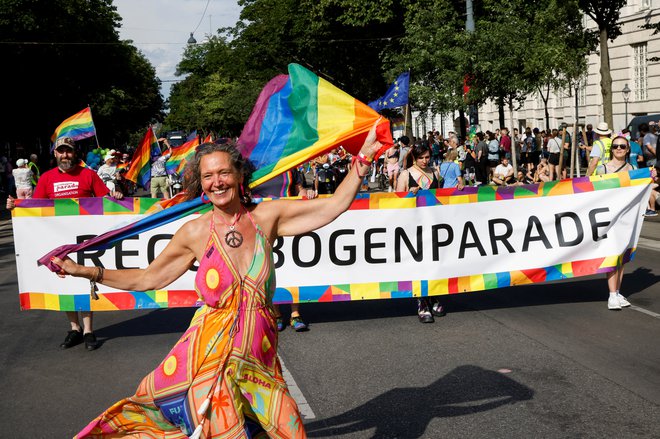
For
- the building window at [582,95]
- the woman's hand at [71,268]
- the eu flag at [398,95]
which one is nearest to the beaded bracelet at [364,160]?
the woman's hand at [71,268]

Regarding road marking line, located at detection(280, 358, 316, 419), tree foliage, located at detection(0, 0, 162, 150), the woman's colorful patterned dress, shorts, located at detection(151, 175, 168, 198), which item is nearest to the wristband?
the woman's colorful patterned dress

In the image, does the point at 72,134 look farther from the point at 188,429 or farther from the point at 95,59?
the point at 95,59

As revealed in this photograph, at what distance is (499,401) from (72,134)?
13447 mm

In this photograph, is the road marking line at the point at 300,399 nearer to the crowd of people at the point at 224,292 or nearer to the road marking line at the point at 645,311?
the crowd of people at the point at 224,292

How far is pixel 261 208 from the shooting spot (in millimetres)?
3893

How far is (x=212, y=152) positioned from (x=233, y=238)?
0.41 meters

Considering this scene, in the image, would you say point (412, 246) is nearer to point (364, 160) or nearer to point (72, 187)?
point (72, 187)

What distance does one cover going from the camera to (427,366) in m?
6.94

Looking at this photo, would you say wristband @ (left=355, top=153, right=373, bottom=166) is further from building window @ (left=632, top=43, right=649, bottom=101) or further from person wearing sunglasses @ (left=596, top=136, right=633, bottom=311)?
building window @ (left=632, top=43, right=649, bottom=101)

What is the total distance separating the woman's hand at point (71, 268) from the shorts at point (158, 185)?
19014mm

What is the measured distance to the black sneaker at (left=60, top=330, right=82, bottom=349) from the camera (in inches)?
325

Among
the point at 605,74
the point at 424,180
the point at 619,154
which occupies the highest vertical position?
the point at 605,74

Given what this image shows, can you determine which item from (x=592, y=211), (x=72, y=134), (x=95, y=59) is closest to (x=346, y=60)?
(x=95, y=59)

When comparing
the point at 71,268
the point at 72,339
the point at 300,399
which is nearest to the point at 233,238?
the point at 71,268
